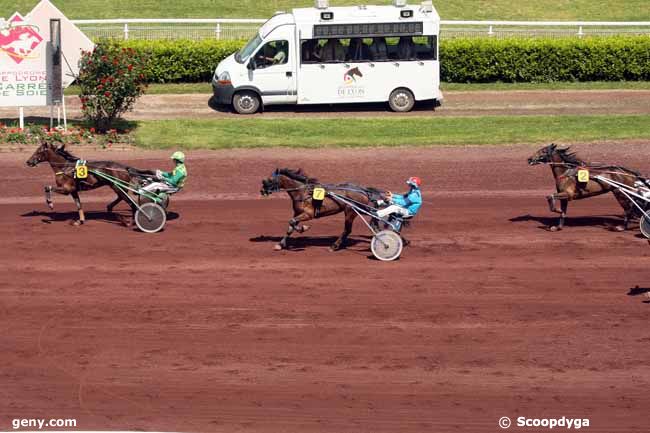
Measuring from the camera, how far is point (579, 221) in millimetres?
18203

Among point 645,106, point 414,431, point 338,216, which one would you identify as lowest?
point 414,431

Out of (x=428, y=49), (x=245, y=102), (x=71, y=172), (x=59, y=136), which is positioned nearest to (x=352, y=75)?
(x=428, y=49)

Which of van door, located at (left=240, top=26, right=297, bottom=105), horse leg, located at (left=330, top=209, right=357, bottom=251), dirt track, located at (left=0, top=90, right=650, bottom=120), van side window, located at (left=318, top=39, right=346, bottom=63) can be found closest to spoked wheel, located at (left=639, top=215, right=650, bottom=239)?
horse leg, located at (left=330, top=209, right=357, bottom=251)

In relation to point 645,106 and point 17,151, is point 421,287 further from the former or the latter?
point 645,106

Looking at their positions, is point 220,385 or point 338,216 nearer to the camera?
point 220,385

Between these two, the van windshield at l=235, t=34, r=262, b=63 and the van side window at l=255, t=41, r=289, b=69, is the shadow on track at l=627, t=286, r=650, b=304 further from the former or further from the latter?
the van windshield at l=235, t=34, r=262, b=63

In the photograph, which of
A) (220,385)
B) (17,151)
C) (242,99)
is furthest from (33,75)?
(220,385)

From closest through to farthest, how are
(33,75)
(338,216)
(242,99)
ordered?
(338,216) < (33,75) < (242,99)

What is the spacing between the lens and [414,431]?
10.4 metres

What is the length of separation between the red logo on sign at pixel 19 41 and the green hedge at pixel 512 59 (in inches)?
231

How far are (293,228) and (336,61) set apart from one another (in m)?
12.3

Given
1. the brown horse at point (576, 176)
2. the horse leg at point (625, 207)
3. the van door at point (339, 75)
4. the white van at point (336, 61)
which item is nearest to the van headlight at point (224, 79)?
the white van at point (336, 61)

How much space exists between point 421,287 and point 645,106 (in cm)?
1602

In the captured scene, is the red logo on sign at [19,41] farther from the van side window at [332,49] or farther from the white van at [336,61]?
the van side window at [332,49]
